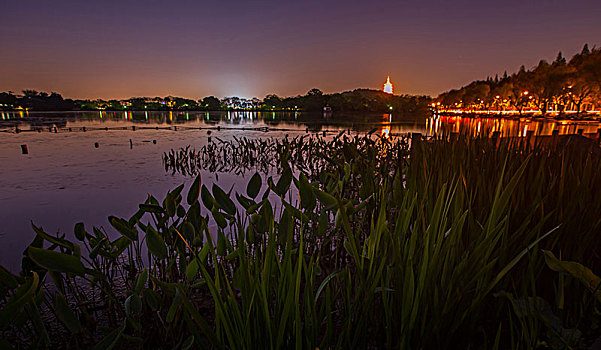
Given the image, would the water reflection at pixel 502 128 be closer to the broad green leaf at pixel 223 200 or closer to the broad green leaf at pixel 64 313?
the broad green leaf at pixel 223 200

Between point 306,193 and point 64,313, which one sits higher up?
point 306,193

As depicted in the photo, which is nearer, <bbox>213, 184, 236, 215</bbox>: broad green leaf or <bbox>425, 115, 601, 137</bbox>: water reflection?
<bbox>213, 184, 236, 215</bbox>: broad green leaf

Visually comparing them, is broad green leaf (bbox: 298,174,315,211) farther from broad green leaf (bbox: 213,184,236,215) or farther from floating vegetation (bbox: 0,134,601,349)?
broad green leaf (bbox: 213,184,236,215)

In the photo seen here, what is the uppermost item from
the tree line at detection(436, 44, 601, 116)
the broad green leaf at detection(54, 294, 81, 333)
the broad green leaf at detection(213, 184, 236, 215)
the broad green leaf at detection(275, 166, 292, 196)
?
the tree line at detection(436, 44, 601, 116)

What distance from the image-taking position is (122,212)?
24.0 ft

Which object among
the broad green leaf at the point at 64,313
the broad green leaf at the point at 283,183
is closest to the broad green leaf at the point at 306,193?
the broad green leaf at the point at 283,183

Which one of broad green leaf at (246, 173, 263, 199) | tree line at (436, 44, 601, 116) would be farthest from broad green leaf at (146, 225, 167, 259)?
tree line at (436, 44, 601, 116)

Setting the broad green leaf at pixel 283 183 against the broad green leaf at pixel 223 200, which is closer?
the broad green leaf at pixel 223 200

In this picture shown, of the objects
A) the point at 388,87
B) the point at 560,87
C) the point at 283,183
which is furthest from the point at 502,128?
the point at 388,87

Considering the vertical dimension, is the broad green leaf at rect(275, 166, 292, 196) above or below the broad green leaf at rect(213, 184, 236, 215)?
above

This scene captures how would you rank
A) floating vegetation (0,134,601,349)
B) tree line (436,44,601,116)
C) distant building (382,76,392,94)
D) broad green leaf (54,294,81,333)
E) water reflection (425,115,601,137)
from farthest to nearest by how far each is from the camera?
distant building (382,76,392,94), tree line (436,44,601,116), water reflection (425,115,601,137), broad green leaf (54,294,81,333), floating vegetation (0,134,601,349)

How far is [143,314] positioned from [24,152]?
55.0 feet

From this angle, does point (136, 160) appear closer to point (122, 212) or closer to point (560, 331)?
point (122, 212)

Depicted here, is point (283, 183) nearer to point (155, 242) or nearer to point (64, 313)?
point (155, 242)
